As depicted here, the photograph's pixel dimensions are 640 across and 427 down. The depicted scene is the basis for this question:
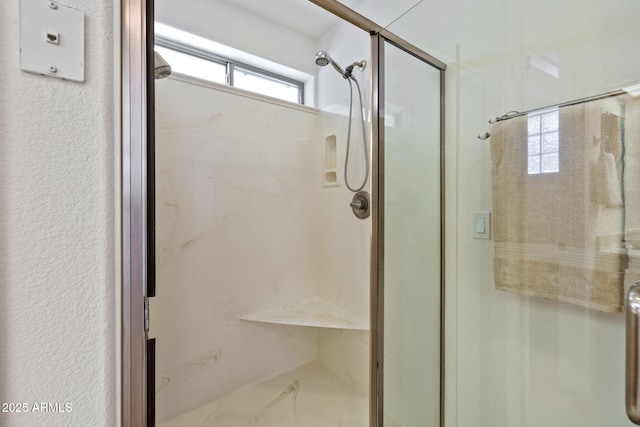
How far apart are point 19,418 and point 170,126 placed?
104 centimetres

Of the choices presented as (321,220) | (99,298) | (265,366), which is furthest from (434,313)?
(99,298)

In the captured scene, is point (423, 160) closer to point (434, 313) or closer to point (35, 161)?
point (434, 313)

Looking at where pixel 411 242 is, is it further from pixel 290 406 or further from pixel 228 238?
pixel 290 406

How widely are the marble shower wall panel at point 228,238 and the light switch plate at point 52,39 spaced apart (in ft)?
1.94

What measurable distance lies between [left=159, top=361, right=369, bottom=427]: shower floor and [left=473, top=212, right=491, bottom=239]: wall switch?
3.49ft

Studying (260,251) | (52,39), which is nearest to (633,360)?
(52,39)

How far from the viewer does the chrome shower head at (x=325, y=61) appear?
4.53 ft

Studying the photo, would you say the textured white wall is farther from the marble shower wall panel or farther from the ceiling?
the ceiling

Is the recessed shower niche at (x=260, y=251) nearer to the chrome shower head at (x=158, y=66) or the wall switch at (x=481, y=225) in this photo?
the chrome shower head at (x=158, y=66)

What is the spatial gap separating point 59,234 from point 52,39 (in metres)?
0.33

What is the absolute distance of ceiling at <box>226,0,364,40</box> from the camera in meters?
1.32

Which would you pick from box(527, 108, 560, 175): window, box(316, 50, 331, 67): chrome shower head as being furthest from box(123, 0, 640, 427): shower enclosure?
box(316, 50, 331, 67): chrome shower head

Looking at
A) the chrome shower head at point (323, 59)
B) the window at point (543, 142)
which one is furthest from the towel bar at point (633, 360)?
the chrome shower head at point (323, 59)

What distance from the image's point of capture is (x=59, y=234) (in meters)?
0.47
